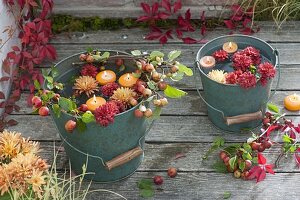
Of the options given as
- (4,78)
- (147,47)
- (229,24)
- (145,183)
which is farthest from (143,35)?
(145,183)

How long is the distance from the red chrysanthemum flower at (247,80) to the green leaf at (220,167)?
34 centimetres

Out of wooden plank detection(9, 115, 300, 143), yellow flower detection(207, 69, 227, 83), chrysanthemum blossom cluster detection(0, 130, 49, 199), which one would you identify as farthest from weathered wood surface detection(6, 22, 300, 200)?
chrysanthemum blossom cluster detection(0, 130, 49, 199)

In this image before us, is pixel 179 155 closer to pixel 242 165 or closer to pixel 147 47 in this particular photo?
pixel 242 165

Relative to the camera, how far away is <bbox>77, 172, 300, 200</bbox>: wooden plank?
211cm

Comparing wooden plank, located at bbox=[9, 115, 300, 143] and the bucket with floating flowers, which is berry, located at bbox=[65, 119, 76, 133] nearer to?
the bucket with floating flowers

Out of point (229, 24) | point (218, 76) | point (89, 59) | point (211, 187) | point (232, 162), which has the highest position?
point (89, 59)

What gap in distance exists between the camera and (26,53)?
2590mm

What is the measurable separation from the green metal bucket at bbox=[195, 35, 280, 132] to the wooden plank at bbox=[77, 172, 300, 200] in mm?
258

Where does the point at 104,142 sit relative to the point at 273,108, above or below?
above

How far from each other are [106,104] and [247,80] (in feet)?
1.94

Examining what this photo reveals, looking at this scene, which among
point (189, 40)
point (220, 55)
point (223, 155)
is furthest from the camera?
point (189, 40)

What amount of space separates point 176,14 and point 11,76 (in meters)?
0.97

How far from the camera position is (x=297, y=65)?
2688 mm

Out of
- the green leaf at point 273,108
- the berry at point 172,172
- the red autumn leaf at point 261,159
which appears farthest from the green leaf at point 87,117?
the green leaf at point 273,108
